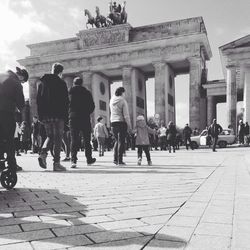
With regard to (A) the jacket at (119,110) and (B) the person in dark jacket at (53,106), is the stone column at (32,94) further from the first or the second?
(B) the person in dark jacket at (53,106)

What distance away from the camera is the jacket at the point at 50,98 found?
7.38m

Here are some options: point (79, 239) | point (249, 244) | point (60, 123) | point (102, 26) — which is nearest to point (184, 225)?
point (249, 244)

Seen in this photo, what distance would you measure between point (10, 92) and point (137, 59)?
124ft

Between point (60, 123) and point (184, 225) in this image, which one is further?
point (60, 123)

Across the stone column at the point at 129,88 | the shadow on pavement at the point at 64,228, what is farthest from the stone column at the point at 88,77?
the shadow on pavement at the point at 64,228

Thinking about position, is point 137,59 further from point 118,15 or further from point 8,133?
point 8,133

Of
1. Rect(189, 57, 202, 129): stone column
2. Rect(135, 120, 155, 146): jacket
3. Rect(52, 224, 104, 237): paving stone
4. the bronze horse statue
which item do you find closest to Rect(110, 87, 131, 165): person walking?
Rect(135, 120, 155, 146): jacket

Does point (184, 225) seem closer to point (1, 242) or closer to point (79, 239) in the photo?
point (79, 239)

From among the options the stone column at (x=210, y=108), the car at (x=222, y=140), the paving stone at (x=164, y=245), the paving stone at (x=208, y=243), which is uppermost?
the stone column at (x=210, y=108)

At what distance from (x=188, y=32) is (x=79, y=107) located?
33502 millimetres

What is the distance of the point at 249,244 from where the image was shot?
82.9 inches

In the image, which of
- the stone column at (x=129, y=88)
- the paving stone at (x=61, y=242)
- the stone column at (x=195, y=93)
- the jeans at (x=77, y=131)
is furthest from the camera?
the stone column at (x=129, y=88)

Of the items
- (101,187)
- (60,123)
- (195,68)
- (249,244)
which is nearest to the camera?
(249,244)

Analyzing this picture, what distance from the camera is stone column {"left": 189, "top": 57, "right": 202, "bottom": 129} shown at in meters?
39.3
